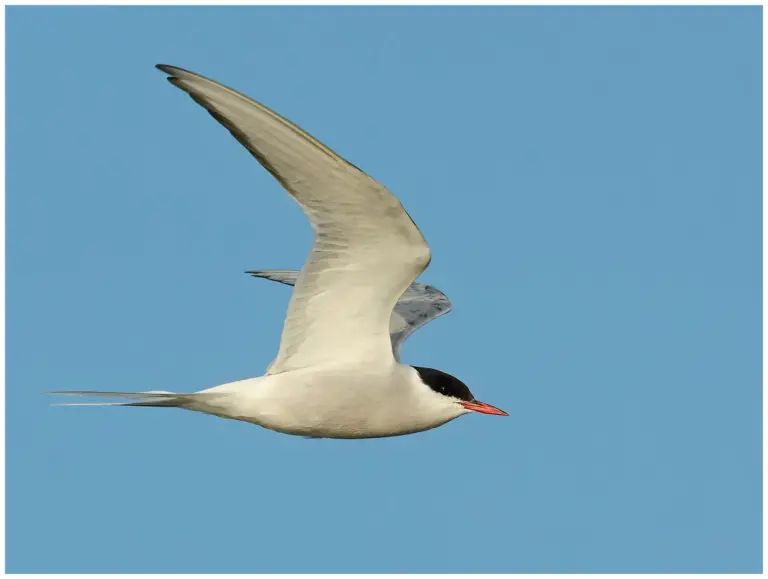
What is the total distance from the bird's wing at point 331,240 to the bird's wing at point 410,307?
3.72 ft

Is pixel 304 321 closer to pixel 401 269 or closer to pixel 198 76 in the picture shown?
pixel 401 269

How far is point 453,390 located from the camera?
1003cm

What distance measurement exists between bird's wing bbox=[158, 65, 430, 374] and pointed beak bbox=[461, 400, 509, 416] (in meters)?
0.84

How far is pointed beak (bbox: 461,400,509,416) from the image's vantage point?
10132mm

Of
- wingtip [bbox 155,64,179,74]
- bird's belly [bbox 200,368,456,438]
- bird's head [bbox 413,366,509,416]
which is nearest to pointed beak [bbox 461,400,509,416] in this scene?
bird's head [bbox 413,366,509,416]

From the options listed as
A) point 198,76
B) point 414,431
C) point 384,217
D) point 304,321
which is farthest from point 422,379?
point 198,76

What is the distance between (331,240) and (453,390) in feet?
5.56

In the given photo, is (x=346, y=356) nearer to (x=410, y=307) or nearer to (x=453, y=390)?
(x=453, y=390)

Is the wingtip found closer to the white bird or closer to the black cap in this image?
the white bird

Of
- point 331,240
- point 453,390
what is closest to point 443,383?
point 453,390

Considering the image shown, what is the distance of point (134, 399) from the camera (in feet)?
30.3

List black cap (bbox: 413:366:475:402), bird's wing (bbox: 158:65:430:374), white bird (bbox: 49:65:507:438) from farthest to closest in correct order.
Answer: black cap (bbox: 413:366:475:402) < white bird (bbox: 49:65:507:438) < bird's wing (bbox: 158:65:430:374)

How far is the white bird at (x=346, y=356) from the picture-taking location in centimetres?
886

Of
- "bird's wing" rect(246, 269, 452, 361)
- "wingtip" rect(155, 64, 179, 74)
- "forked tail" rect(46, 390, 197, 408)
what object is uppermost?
"bird's wing" rect(246, 269, 452, 361)
